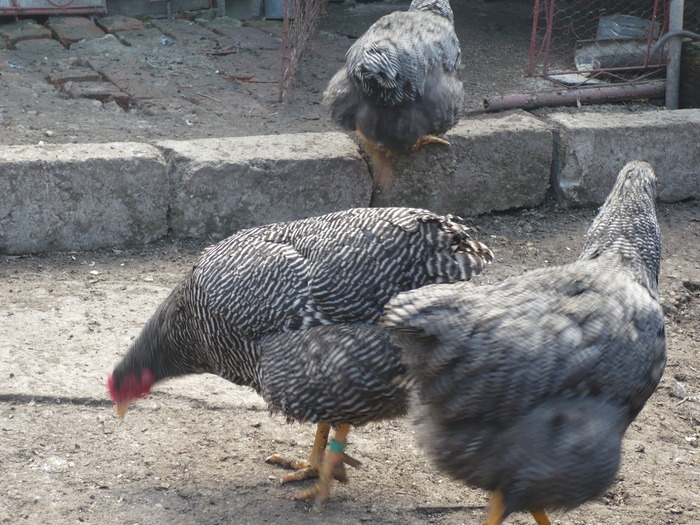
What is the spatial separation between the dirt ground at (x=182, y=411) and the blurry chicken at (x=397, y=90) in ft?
2.51

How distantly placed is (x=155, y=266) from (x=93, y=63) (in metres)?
2.43

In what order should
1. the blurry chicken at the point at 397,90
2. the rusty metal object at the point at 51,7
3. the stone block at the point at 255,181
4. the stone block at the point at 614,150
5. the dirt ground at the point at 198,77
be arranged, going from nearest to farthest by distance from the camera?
the blurry chicken at the point at 397,90
the stone block at the point at 255,181
the stone block at the point at 614,150
the dirt ground at the point at 198,77
the rusty metal object at the point at 51,7

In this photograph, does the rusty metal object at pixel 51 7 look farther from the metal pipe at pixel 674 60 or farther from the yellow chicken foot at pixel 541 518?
the yellow chicken foot at pixel 541 518

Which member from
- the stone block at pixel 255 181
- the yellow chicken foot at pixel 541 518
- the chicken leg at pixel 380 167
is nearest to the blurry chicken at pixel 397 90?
the chicken leg at pixel 380 167

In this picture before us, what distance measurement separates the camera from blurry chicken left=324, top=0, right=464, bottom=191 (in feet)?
14.1

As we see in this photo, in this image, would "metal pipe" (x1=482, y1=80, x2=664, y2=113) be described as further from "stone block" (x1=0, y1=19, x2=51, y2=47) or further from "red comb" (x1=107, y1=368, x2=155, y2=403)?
"stone block" (x1=0, y1=19, x2=51, y2=47)

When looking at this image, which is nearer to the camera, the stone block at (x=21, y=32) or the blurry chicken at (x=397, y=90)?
the blurry chicken at (x=397, y=90)

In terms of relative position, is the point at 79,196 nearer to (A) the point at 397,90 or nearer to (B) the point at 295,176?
(B) the point at 295,176

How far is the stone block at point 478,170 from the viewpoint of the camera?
4.93 metres

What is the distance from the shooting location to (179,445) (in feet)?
10.3

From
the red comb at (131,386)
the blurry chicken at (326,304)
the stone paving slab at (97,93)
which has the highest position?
the stone paving slab at (97,93)

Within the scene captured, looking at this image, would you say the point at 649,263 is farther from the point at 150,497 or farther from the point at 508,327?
the point at 150,497

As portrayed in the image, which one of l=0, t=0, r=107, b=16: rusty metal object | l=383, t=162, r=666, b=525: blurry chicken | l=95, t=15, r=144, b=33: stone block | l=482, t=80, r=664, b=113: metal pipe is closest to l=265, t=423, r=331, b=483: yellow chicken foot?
l=383, t=162, r=666, b=525: blurry chicken

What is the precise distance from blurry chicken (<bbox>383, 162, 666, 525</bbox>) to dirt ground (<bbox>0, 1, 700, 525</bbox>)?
68 cm
